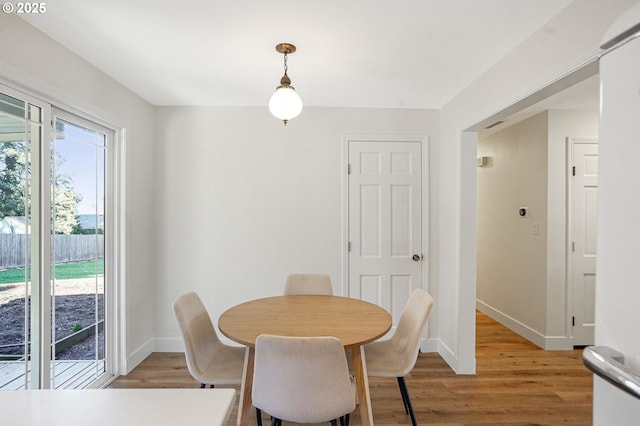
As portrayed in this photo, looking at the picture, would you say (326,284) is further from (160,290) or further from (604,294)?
(604,294)

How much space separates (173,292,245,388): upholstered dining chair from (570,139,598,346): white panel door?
3.45 m

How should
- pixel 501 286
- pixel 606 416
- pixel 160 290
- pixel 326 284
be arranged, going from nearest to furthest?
pixel 606 416
pixel 326 284
pixel 160 290
pixel 501 286

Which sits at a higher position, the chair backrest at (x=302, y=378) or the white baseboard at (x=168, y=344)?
the chair backrest at (x=302, y=378)

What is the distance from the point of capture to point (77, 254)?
93.1 inches

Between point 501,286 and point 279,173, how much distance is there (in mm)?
3205

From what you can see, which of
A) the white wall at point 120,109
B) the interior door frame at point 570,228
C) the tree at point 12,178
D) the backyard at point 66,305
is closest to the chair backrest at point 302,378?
the backyard at point 66,305

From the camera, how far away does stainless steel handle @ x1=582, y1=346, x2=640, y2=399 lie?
0.58 m

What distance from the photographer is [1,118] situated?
5.73ft

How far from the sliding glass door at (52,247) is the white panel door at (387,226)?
2.24m

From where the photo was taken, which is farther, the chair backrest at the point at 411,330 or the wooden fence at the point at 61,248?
the chair backrest at the point at 411,330

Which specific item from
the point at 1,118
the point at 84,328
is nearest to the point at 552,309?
the point at 84,328

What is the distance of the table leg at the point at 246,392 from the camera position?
1.68 meters

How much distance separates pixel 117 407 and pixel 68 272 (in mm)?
2064

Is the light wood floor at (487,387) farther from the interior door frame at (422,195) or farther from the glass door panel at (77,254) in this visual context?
the interior door frame at (422,195)
